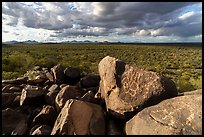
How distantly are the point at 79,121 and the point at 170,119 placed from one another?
217cm

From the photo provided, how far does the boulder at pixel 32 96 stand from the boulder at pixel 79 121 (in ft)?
6.90

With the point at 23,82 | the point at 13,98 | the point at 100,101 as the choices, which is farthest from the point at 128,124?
the point at 23,82

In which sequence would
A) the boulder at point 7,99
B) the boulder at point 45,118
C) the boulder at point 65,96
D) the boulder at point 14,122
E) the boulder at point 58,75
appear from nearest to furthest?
the boulder at point 14,122, the boulder at point 45,118, the boulder at point 65,96, the boulder at point 7,99, the boulder at point 58,75

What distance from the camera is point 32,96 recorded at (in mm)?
7859

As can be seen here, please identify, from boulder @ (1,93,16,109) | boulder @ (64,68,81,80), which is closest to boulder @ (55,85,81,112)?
boulder @ (1,93,16,109)

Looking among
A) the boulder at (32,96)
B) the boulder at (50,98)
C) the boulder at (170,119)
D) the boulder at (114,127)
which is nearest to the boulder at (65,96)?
the boulder at (50,98)

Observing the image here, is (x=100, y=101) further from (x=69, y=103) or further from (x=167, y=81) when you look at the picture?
(x=167, y=81)

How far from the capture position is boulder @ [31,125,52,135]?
603cm

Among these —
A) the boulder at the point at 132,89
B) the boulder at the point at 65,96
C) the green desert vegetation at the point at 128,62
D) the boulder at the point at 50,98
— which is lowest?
the green desert vegetation at the point at 128,62

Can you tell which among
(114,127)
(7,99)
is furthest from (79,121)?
(7,99)

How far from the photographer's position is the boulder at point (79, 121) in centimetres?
570

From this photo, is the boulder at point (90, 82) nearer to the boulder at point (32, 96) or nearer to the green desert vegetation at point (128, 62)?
the boulder at point (32, 96)

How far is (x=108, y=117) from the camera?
21.7 feet

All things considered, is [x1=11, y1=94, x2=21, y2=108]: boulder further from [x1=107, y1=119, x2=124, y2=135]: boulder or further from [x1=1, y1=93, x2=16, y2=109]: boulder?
[x1=107, y1=119, x2=124, y2=135]: boulder
